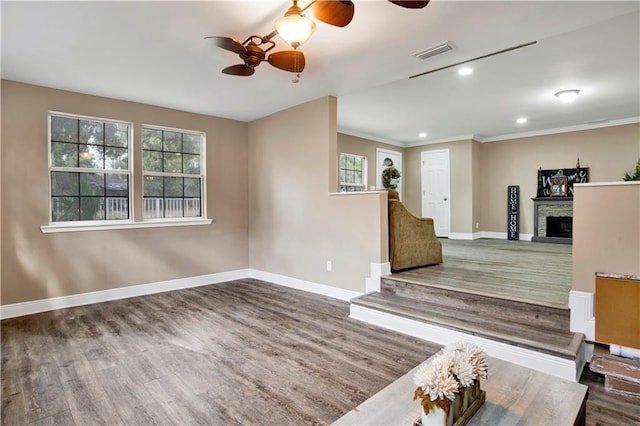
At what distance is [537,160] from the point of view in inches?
289

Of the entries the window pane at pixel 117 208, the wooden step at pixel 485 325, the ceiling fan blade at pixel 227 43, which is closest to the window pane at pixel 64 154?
the window pane at pixel 117 208

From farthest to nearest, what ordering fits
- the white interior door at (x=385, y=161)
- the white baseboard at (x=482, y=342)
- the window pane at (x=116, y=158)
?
1. the white interior door at (x=385, y=161)
2. the window pane at (x=116, y=158)
3. the white baseboard at (x=482, y=342)

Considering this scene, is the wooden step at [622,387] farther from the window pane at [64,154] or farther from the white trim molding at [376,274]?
the window pane at [64,154]

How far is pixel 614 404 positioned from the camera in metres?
2.08

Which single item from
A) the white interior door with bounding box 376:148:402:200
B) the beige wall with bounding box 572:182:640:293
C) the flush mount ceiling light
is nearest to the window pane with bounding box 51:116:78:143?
the beige wall with bounding box 572:182:640:293

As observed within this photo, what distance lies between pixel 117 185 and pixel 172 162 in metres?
0.84

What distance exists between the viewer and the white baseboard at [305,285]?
430 centimetres

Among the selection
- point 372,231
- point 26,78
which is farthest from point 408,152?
point 26,78

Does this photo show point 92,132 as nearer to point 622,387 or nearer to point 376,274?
point 376,274

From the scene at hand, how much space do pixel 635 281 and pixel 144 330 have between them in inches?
168

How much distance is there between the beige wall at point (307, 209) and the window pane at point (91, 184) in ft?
7.30

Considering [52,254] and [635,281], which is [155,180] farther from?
[635,281]

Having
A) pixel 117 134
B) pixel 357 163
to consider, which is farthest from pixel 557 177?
pixel 117 134

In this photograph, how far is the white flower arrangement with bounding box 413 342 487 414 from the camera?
3.75 ft
